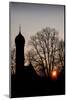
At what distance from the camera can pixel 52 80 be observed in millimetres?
3826

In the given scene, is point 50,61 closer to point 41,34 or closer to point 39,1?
point 41,34

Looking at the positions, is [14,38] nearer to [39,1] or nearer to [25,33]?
[25,33]

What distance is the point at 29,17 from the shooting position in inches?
146

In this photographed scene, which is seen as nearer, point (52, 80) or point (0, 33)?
point (0, 33)

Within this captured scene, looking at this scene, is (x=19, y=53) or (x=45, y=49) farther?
(x=45, y=49)

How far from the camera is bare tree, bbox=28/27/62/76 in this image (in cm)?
374

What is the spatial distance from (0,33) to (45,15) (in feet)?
1.88

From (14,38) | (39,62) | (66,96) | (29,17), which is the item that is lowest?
(66,96)

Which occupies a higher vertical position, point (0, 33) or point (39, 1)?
point (39, 1)

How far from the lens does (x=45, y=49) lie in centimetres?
379

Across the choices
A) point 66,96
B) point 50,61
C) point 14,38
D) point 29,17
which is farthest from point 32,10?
point 66,96

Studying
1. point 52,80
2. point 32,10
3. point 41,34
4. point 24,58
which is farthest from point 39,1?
point 52,80

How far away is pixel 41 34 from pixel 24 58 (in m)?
0.34

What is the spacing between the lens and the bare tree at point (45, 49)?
147 inches
